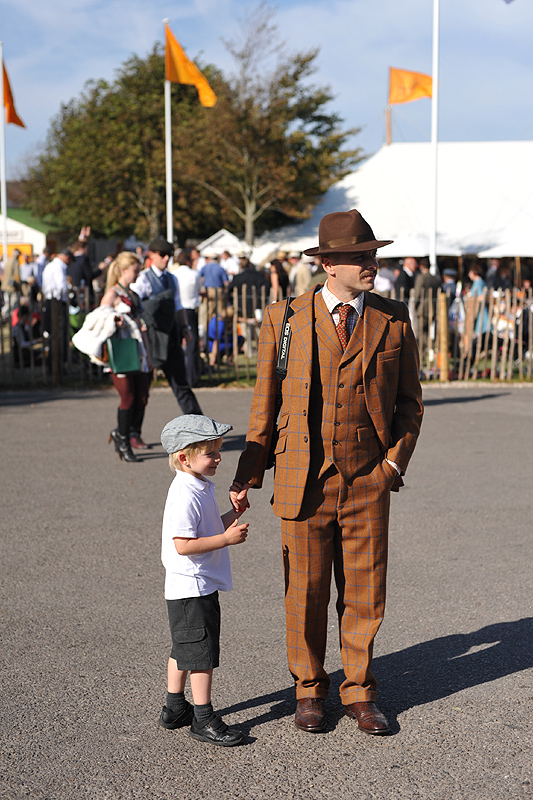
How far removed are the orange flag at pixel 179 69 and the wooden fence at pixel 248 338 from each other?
6.94 metres

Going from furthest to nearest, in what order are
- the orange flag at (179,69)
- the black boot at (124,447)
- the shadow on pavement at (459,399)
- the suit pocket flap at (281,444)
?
1. the orange flag at (179,69)
2. the shadow on pavement at (459,399)
3. the black boot at (124,447)
4. the suit pocket flap at (281,444)

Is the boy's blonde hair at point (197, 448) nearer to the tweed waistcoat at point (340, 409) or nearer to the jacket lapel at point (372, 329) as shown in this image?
the tweed waistcoat at point (340, 409)

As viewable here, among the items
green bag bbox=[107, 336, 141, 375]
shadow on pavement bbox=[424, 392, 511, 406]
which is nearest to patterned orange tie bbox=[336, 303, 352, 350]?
green bag bbox=[107, 336, 141, 375]

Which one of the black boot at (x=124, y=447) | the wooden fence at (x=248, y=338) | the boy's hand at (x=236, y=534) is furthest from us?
the wooden fence at (x=248, y=338)

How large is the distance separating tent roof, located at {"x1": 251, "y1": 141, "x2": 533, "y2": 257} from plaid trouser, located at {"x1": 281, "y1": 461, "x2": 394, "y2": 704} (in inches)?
860

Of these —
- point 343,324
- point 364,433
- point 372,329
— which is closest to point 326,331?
point 343,324

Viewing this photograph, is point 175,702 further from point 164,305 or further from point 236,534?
point 164,305

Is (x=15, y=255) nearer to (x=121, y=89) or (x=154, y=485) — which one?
(x=154, y=485)

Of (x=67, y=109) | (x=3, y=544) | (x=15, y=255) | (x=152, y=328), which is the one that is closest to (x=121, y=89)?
(x=67, y=109)

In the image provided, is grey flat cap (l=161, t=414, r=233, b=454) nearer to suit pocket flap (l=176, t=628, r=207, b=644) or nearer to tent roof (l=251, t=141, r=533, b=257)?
suit pocket flap (l=176, t=628, r=207, b=644)

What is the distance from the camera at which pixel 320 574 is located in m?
3.53

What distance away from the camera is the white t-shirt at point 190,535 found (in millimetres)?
3312

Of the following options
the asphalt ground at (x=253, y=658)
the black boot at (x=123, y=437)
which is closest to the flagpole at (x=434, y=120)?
the black boot at (x=123, y=437)

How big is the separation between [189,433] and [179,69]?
19.2 m
